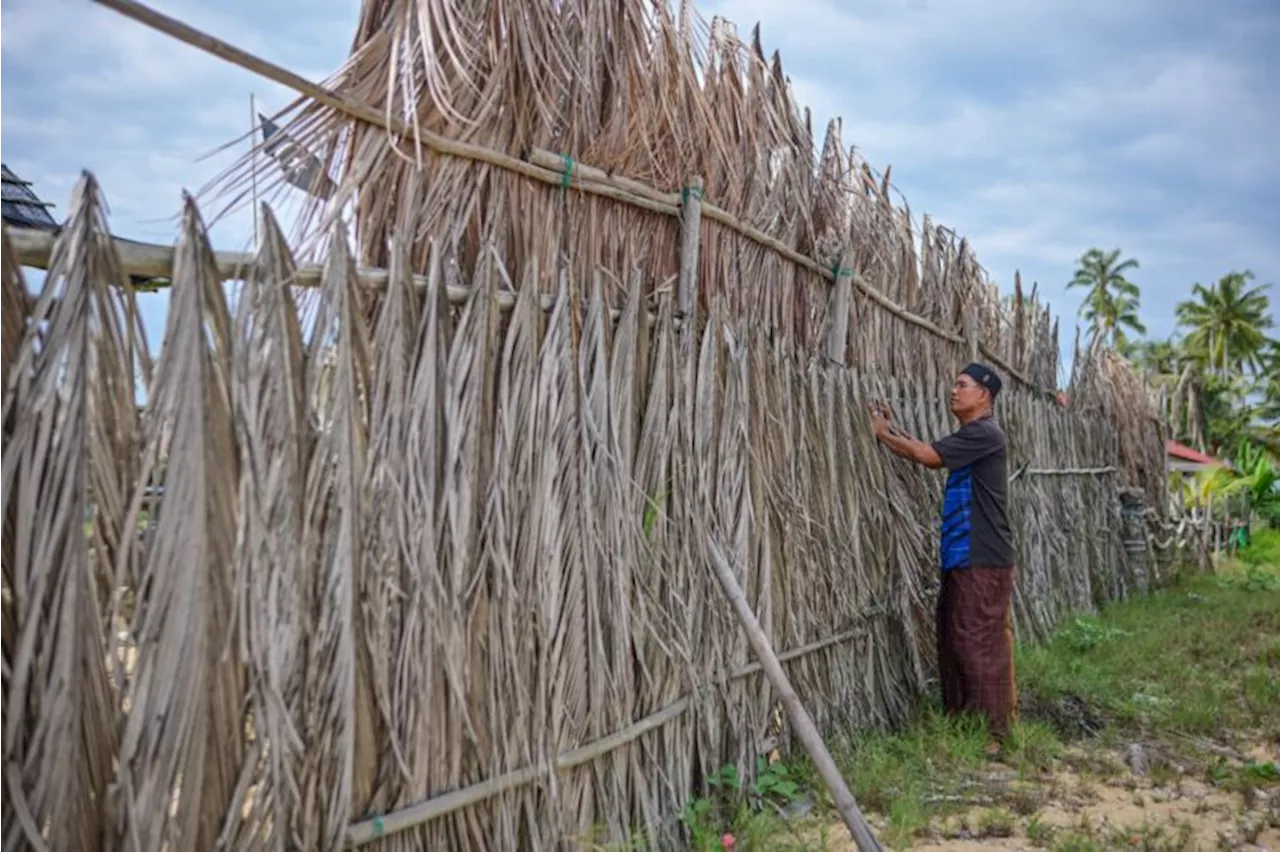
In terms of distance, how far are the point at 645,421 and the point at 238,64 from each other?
141cm

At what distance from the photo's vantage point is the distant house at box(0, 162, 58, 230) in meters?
5.31

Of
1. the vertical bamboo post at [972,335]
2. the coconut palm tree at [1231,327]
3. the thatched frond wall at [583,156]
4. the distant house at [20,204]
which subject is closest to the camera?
the thatched frond wall at [583,156]

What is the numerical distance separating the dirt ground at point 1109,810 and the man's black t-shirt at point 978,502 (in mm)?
863

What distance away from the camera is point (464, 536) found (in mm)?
2160

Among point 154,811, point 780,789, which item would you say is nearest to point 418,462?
point 154,811

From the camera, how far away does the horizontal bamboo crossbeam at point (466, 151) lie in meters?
1.78

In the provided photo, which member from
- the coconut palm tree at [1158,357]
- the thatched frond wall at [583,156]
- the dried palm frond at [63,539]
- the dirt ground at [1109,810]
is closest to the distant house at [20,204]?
the thatched frond wall at [583,156]

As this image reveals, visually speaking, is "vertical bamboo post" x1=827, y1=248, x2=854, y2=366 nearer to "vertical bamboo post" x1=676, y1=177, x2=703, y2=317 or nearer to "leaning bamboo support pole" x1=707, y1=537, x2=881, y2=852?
"vertical bamboo post" x1=676, y1=177, x2=703, y2=317

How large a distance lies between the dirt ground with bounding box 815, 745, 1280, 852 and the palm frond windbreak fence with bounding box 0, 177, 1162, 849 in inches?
27.6

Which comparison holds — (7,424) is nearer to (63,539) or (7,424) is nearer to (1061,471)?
(63,539)

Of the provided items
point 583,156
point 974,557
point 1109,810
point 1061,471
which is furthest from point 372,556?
point 1061,471

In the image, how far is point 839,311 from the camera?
169 inches

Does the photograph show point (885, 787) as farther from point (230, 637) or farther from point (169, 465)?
point (169, 465)

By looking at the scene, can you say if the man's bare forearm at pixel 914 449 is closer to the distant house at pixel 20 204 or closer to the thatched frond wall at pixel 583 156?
the thatched frond wall at pixel 583 156
